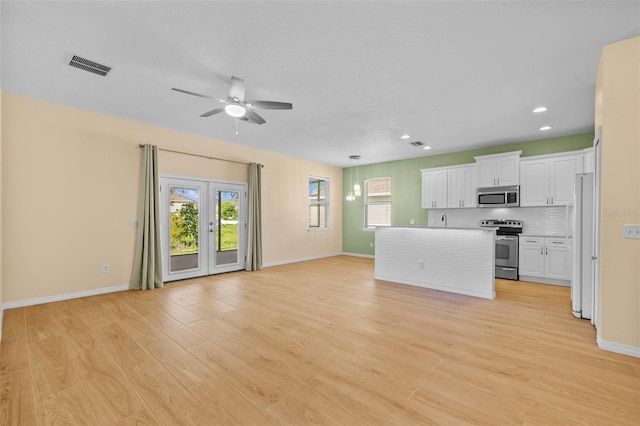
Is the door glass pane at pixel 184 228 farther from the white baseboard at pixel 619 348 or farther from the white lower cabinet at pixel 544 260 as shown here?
the white lower cabinet at pixel 544 260

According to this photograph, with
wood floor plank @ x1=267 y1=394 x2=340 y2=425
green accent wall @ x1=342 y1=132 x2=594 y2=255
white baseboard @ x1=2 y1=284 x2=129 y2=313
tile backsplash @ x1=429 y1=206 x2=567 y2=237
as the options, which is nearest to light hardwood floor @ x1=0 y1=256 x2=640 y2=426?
wood floor plank @ x1=267 y1=394 x2=340 y2=425

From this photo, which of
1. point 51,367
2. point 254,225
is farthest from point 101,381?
point 254,225

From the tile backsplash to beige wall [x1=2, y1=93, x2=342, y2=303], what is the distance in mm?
6269

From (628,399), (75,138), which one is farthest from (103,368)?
(628,399)

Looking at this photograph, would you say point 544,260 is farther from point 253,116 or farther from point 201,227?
point 201,227

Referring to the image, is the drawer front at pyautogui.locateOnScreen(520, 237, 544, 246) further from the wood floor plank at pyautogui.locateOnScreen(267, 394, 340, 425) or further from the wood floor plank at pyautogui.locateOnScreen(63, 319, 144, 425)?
the wood floor plank at pyautogui.locateOnScreen(63, 319, 144, 425)

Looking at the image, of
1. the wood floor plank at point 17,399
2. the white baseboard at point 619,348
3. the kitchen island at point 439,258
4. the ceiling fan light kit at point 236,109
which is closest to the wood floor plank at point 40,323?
the wood floor plank at point 17,399

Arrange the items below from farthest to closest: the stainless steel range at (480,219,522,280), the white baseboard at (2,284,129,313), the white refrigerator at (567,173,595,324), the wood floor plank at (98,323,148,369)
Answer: the stainless steel range at (480,219,522,280) → the white baseboard at (2,284,129,313) → the white refrigerator at (567,173,595,324) → the wood floor plank at (98,323,148,369)

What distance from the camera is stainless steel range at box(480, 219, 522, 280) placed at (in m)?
5.73

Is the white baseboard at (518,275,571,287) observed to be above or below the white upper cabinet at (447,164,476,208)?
below

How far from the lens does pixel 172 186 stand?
550 cm

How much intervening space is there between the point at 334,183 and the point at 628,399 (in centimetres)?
788

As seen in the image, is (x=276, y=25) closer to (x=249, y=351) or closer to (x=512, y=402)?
(x=249, y=351)

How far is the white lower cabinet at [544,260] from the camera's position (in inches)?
205
